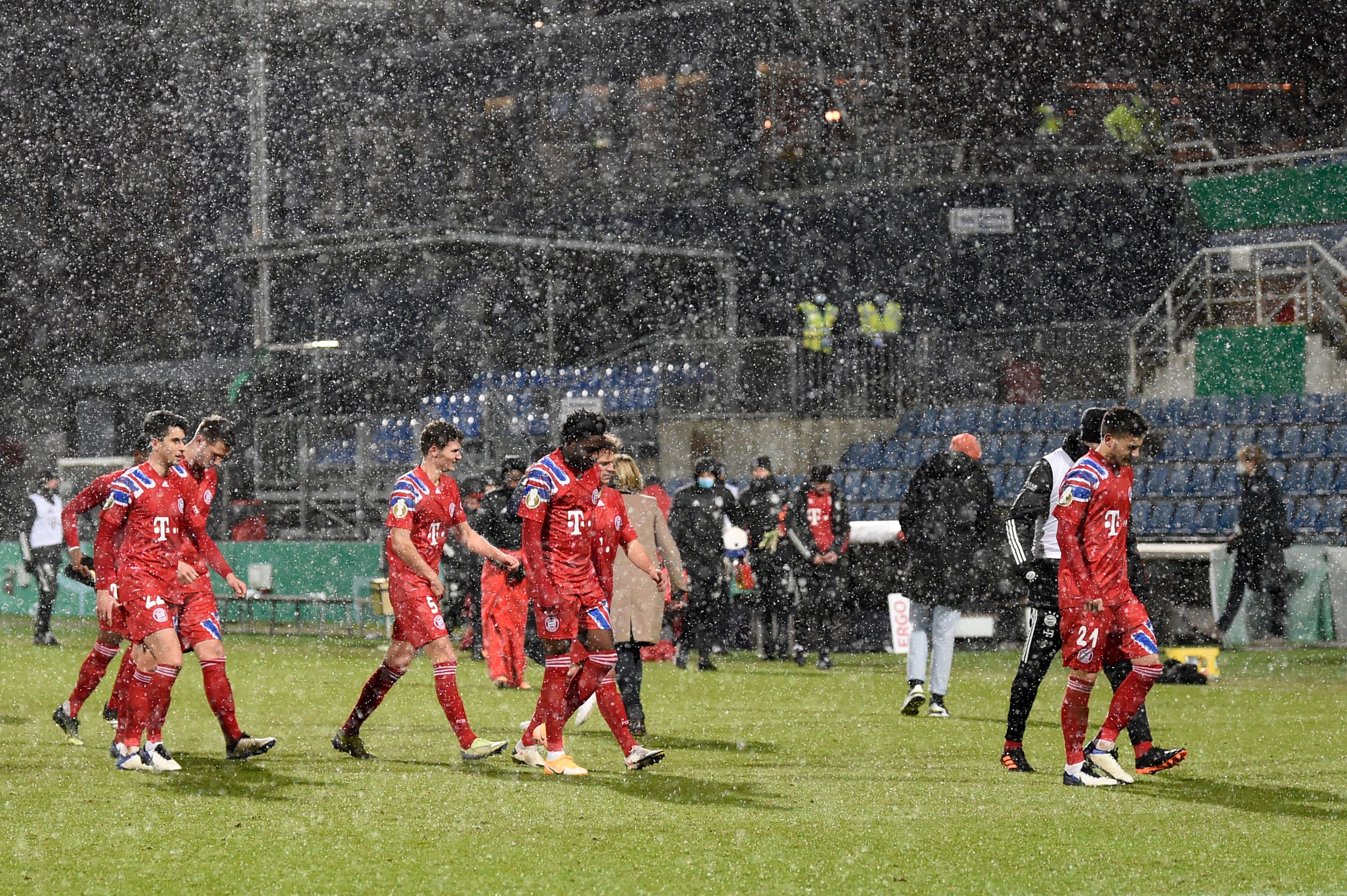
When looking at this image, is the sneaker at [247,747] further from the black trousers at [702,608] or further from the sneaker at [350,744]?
the black trousers at [702,608]

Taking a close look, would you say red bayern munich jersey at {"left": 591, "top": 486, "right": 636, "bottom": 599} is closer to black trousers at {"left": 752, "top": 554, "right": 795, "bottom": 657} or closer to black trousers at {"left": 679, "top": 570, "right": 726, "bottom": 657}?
black trousers at {"left": 679, "top": 570, "right": 726, "bottom": 657}

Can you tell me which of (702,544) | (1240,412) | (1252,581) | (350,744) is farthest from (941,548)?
(1240,412)

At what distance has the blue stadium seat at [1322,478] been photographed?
2205 centimetres

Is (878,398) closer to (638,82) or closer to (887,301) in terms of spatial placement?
(887,301)

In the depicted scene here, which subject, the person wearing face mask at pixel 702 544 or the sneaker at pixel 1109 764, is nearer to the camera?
the sneaker at pixel 1109 764

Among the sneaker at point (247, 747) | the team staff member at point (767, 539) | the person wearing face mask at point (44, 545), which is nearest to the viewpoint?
the sneaker at point (247, 747)

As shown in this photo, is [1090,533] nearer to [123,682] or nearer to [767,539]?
[123,682]

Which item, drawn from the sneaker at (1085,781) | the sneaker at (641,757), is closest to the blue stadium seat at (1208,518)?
the sneaker at (1085,781)

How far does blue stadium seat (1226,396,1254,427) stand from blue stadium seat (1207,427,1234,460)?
0.20m

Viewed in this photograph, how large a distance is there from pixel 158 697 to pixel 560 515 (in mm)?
2470

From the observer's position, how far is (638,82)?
113 ft

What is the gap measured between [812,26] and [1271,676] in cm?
1899

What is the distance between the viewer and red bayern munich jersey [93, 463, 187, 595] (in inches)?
384

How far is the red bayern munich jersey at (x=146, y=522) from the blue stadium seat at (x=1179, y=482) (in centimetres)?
1604
